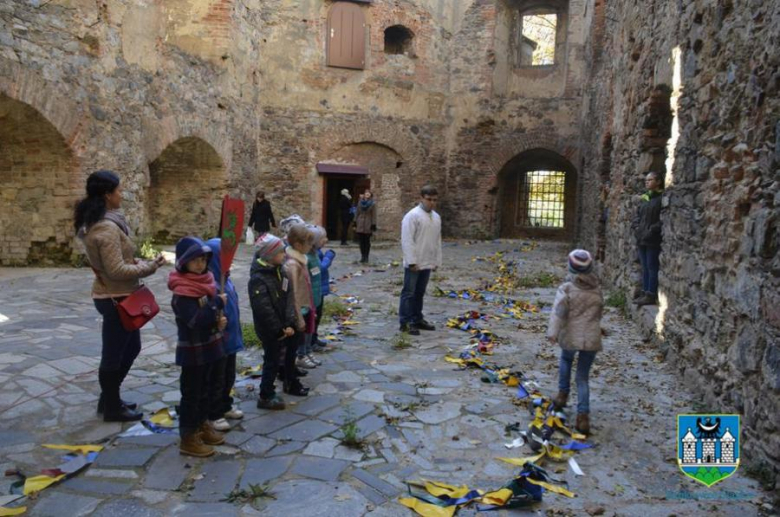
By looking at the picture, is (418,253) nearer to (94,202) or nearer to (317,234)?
(317,234)

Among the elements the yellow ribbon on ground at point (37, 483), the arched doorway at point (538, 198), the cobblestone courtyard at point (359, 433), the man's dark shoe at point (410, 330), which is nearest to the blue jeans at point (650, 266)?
the cobblestone courtyard at point (359, 433)

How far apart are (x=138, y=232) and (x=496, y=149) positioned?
36.7ft

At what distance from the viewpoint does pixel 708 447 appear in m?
3.47

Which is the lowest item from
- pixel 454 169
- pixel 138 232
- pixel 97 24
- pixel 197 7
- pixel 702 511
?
pixel 702 511

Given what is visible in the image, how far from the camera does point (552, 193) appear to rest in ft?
67.6

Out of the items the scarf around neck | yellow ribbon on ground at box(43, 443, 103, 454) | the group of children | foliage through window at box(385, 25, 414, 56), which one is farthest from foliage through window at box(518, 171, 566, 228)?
yellow ribbon on ground at box(43, 443, 103, 454)

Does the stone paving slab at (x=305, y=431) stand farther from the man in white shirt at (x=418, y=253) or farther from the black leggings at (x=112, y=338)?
the man in white shirt at (x=418, y=253)

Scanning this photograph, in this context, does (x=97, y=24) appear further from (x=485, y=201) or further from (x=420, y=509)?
(x=485, y=201)

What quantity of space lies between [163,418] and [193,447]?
64 centimetres

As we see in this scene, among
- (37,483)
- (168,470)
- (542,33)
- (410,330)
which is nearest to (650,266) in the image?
(410,330)

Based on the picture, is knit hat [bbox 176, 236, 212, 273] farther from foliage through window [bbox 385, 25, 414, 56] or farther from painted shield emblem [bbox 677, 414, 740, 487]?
foliage through window [bbox 385, 25, 414, 56]

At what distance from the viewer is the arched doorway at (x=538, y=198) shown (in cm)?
2022

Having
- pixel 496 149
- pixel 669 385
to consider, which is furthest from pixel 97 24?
pixel 496 149

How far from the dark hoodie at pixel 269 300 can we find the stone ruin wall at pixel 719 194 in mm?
2847
